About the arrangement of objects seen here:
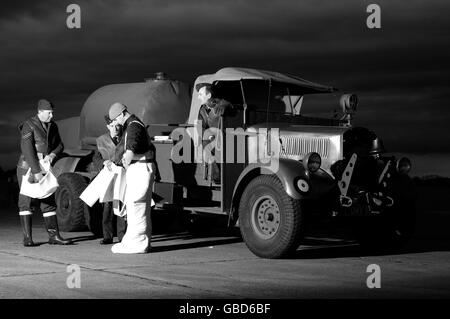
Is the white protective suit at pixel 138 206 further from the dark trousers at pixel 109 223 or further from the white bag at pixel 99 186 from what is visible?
the dark trousers at pixel 109 223

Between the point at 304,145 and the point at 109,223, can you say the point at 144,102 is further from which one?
the point at 304,145

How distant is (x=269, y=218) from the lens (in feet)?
34.0

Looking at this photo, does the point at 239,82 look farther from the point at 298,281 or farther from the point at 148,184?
the point at 298,281

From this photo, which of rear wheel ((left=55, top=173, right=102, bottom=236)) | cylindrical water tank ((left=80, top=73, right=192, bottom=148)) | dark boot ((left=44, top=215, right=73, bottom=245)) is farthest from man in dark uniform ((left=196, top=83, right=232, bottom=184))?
cylindrical water tank ((left=80, top=73, right=192, bottom=148))

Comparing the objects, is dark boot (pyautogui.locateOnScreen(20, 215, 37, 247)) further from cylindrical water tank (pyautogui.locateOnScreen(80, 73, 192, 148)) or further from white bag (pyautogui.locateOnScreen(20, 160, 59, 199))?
cylindrical water tank (pyautogui.locateOnScreen(80, 73, 192, 148))

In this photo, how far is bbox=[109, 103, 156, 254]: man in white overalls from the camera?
35.8 feet

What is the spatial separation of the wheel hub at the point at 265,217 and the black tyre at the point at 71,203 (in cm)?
395

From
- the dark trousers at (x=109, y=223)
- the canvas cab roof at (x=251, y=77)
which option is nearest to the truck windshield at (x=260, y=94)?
the canvas cab roof at (x=251, y=77)

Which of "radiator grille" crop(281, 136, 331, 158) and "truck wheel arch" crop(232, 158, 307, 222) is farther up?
"radiator grille" crop(281, 136, 331, 158)

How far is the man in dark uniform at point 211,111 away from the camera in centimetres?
1127

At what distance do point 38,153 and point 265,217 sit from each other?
11.5 ft

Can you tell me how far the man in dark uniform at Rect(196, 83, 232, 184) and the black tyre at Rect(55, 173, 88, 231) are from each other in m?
2.98

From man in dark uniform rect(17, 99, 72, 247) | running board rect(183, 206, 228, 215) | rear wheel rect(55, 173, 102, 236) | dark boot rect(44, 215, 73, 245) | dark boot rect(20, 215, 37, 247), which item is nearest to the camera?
running board rect(183, 206, 228, 215)

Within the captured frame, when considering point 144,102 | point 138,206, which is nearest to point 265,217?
point 138,206
